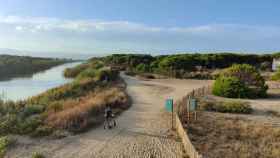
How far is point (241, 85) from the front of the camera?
21.1 meters

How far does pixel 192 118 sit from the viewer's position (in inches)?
546

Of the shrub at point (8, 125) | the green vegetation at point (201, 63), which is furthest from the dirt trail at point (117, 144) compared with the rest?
the green vegetation at point (201, 63)

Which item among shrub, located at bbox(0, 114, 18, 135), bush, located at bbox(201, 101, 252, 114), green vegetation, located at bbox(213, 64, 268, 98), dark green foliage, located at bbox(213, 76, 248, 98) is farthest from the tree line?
shrub, located at bbox(0, 114, 18, 135)

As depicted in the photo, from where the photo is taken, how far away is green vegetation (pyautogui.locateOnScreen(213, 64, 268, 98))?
20.8m

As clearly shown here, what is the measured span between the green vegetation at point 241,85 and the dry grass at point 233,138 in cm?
690

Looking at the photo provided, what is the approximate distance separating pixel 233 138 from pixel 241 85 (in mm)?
10978

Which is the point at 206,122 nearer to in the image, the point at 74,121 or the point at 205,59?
the point at 74,121

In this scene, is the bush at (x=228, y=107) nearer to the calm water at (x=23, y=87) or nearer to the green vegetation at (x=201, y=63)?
the calm water at (x=23, y=87)

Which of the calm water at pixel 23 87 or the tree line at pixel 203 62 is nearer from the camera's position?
the calm water at pixel 23 87

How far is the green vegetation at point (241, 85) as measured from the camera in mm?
20812

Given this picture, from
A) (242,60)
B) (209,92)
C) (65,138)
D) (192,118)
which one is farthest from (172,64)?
(65,138)

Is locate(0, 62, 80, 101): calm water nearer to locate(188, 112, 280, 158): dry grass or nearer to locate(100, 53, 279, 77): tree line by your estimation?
locate(188, 112, 280, 158): dry grass

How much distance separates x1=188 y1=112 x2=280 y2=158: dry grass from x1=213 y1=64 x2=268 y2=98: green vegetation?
22.6 feet

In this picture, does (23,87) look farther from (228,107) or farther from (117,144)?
(117,144)
